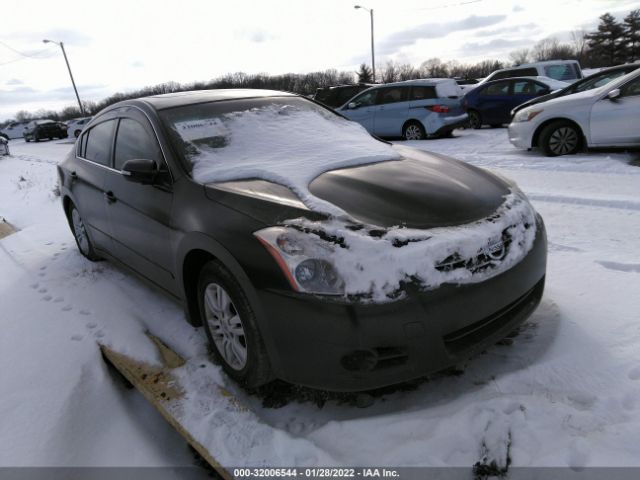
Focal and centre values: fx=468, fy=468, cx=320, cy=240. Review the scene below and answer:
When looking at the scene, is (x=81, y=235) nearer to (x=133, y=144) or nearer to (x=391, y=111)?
(x=133, y=144)

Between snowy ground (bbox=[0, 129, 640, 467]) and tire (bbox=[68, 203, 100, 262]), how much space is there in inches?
21.4

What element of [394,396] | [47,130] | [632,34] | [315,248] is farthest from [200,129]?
[632,34]

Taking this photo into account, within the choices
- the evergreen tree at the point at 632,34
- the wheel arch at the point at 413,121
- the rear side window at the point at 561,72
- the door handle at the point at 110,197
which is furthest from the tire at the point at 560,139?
the evergreen tree at the point at 632,34

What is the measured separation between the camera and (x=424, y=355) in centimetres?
197

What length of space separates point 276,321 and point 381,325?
46 cm

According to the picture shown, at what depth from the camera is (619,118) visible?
6.92m

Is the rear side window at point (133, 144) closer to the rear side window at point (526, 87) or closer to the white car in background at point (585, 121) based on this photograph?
the white car in background at point (585, 121)

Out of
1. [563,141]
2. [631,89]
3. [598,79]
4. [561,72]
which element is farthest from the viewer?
[561,72]

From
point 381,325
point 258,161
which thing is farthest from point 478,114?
point 381,325

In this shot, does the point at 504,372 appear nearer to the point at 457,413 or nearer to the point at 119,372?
the point at 457,413

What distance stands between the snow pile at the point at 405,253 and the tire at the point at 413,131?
9.65 m

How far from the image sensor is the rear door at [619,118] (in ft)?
22.3

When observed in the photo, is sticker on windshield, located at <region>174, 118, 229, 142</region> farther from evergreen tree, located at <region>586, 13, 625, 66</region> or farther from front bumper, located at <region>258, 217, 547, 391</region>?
evergreen tree, located at <region>586, 13, 625, 66</region>

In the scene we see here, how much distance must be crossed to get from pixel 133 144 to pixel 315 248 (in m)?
1.99
